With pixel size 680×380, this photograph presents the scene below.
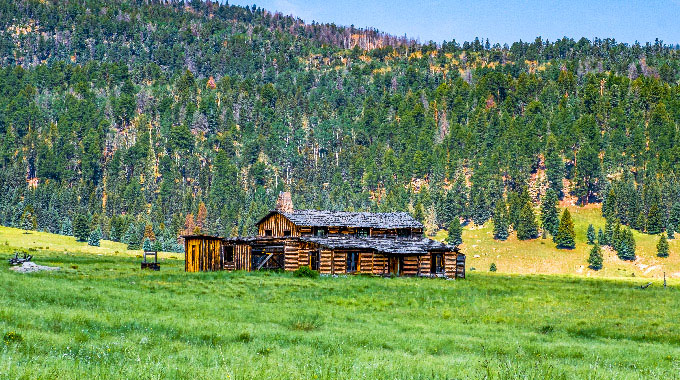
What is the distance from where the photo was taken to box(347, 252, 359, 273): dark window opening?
6500 centimetres

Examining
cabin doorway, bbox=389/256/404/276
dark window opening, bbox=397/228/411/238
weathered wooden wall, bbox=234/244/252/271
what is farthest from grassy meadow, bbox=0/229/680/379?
dark window opening, bbox=397/228/411/238

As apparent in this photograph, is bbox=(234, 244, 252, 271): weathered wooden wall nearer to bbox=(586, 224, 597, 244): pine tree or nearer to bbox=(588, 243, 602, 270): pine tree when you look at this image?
bbox=(588, 243, 602, 270): pine tree

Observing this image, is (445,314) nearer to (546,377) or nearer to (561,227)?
(546,377)

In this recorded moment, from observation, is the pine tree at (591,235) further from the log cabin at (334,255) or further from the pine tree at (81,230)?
the pine tree at (81,230)

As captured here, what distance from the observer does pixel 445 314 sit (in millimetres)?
35531

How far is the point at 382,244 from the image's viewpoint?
6712cm

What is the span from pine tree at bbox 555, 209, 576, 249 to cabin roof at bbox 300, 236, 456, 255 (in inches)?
3464

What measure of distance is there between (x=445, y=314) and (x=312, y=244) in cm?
3085

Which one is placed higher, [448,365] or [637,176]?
[637,176]

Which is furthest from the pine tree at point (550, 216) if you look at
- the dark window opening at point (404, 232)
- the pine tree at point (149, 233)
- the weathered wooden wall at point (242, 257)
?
the weathered wooden wall at point (242, 257)

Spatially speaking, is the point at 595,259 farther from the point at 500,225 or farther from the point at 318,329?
the point at 318,329

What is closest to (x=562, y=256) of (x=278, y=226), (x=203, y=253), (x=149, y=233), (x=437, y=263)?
(x=437, y=263)

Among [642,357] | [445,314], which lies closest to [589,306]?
[445,314]

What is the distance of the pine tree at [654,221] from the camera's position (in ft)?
509
